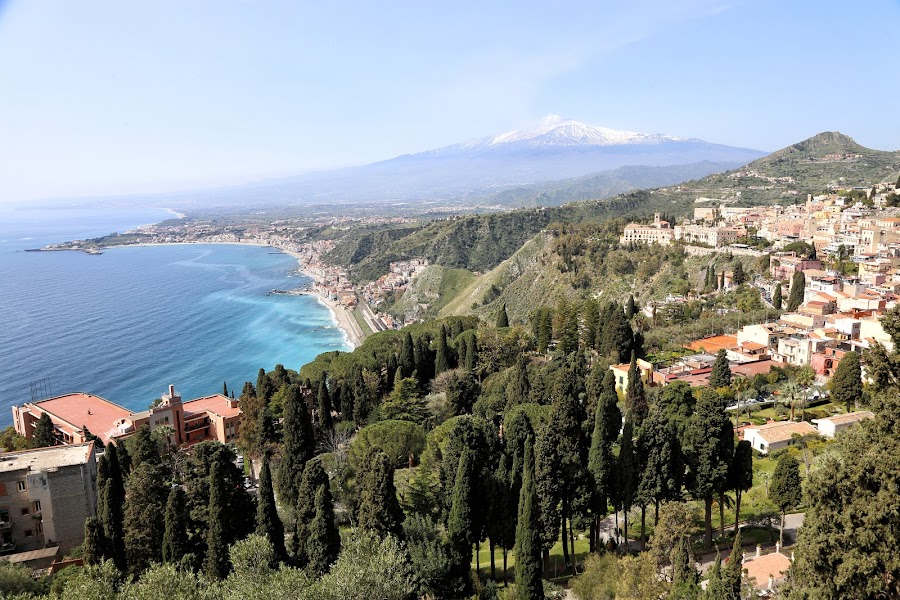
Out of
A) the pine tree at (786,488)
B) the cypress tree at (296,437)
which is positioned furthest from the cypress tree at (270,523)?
the pine tree at (786,488)

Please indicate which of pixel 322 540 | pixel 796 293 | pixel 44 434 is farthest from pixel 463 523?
pixel 796 293

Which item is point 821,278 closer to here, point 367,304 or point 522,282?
point 522,282

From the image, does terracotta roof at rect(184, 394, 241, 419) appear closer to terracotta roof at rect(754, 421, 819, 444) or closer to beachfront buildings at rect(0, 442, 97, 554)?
beachfront buildings at rect(0, 442, 97, 554)

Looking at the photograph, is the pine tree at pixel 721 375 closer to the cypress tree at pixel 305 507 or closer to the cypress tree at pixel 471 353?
the cypress tree at pixel 471 353

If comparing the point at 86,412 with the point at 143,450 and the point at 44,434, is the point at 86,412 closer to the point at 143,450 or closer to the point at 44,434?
the point at 44,434

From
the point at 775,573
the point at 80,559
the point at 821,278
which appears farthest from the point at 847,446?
the point at 821,278
